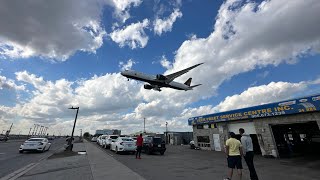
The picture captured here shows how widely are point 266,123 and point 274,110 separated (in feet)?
5.10

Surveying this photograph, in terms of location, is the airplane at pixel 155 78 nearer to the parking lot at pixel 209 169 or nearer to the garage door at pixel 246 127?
the garage door at pixel 246 127

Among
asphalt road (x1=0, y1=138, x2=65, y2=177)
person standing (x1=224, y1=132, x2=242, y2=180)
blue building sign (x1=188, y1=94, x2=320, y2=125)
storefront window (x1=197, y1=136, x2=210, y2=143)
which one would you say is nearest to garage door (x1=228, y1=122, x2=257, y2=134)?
blue building sign (x1=188, y1=94, x2=320, y2=125)

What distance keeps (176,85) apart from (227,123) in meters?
10.9

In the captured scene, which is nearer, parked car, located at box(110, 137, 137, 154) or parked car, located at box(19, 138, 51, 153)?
parked car, located at box(19, 138, 51, 153)

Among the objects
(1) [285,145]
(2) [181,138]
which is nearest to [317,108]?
(1) [285,145]

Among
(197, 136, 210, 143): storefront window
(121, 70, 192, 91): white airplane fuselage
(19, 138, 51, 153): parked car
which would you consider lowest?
(19, 138, 51, 153): parked car

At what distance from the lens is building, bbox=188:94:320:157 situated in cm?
1534

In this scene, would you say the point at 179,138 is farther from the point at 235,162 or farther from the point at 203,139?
the point at 235,162

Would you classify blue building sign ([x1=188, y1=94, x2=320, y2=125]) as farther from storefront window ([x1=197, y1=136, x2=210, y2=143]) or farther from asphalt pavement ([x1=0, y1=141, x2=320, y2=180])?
asphalt pavement ([x1=0, y1=141, x2=320, y2=180])

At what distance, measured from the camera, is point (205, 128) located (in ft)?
88.3

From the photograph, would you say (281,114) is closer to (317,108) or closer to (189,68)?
(317,108)

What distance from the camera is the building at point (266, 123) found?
1534 centimetres

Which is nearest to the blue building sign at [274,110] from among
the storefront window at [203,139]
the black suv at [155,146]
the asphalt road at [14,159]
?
the storefront window at [203,139]

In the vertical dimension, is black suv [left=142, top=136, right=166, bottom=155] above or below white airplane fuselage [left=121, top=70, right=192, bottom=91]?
below
